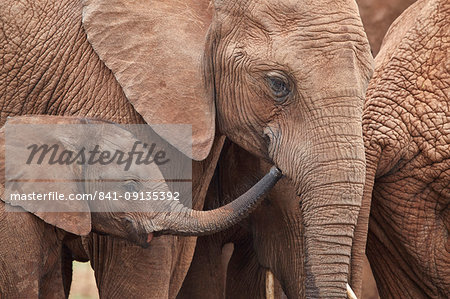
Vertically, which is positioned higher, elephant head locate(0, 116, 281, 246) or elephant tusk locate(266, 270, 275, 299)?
elephant head locate(0, 116, 281, 246)

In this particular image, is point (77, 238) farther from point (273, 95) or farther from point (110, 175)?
point (273, 95)

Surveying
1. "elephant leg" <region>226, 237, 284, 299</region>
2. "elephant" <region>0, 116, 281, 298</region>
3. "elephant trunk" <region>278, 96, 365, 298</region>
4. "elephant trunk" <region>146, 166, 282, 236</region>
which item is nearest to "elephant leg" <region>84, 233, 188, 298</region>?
"elephant" <region>0, 116, 281, 298</region>

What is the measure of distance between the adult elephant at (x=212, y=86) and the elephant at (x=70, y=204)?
223 mm

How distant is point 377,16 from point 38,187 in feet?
11.5

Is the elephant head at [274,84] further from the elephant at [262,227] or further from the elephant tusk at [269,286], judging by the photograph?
the elephant tusk at [269,286]

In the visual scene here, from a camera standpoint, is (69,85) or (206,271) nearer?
(69,85)

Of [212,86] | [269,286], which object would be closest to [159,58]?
[212,86]

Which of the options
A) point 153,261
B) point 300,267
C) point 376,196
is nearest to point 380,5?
point 376,196

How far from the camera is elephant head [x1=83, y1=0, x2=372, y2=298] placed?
5637 mm

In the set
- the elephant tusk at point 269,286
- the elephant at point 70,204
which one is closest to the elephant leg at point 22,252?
the elephant at point 70,204

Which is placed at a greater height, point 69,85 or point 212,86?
point 212,86

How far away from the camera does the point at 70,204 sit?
5695mm

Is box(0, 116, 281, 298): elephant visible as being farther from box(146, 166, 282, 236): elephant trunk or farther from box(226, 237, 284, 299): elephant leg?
box(226, 237, 284, 299): elephant leg

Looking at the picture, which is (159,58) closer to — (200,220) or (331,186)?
(200,220)
